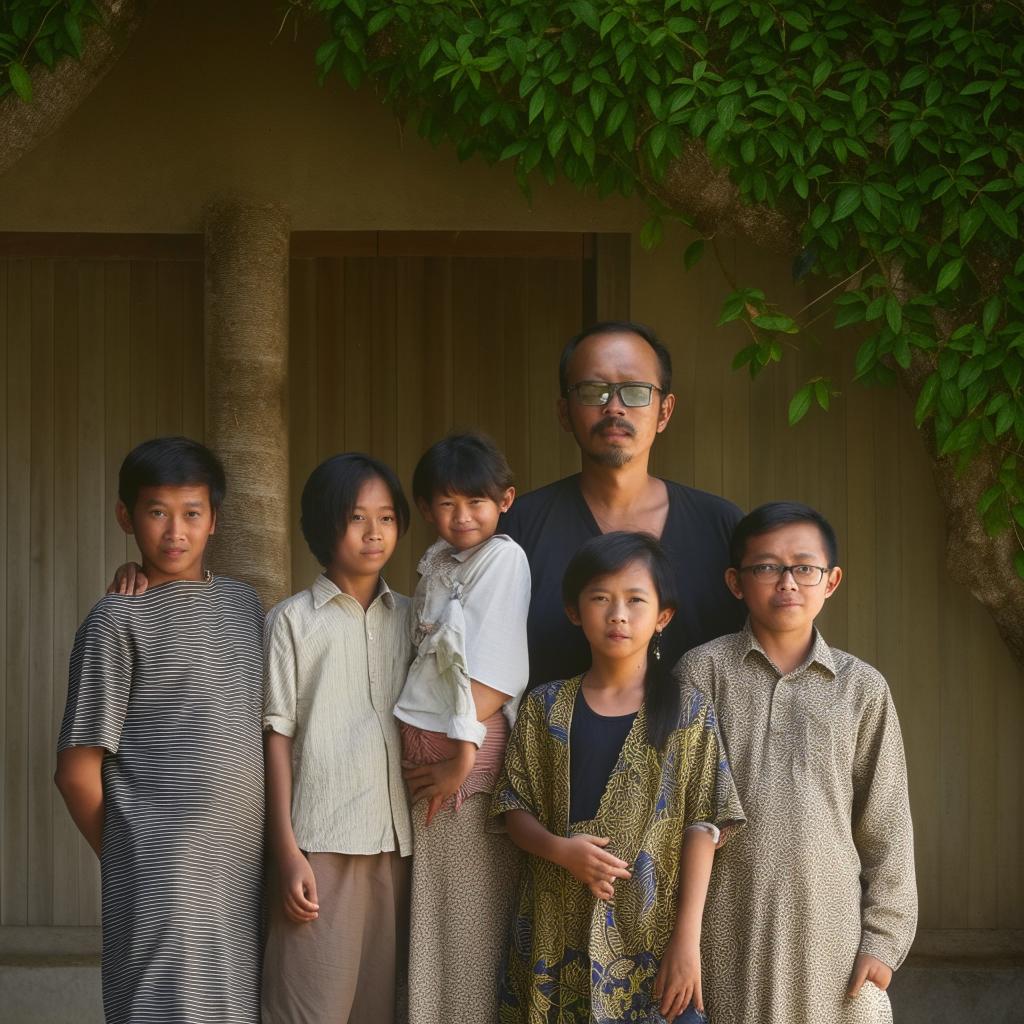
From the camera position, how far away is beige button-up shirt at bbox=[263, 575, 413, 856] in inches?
108

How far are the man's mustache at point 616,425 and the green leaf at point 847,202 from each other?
1051 millimetres

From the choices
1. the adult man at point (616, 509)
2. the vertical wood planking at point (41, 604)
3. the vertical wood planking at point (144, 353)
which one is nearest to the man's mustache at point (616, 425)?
the adult man at point (616, 509)

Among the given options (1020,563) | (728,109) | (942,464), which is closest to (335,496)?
(728,109)

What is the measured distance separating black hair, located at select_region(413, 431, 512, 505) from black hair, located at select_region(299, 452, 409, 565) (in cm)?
7

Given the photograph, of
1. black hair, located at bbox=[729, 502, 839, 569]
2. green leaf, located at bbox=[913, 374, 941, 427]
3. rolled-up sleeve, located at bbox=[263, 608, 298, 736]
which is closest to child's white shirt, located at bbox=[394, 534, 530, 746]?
rolled-up sleeve, located at bbox=[263, 608, 298, 736]

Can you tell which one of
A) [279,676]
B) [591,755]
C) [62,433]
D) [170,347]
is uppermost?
[170,347]

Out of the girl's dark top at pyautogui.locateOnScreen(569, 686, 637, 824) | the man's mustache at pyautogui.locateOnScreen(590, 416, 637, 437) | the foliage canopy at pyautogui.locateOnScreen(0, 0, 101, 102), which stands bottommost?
the girl's dark top at pyautogui.locateOnScreen(569, 686, 637, 824)

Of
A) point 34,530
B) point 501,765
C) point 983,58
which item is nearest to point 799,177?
point 983,58

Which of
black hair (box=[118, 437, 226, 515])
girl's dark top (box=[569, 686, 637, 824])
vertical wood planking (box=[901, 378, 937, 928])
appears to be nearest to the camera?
girl's dark top (box=[569, 686, 637, 824])

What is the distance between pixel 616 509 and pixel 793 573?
1.75 feet

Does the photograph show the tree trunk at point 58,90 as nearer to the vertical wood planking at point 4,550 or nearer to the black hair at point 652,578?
the vertical wood planking at point 4,550

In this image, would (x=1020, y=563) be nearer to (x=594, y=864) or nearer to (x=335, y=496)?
(x=594, y=864)

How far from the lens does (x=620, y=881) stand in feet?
8.63

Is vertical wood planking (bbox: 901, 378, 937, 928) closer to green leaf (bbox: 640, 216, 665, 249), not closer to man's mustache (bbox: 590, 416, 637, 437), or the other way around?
green leaf (bbox: 640, 216, 665, 249)
